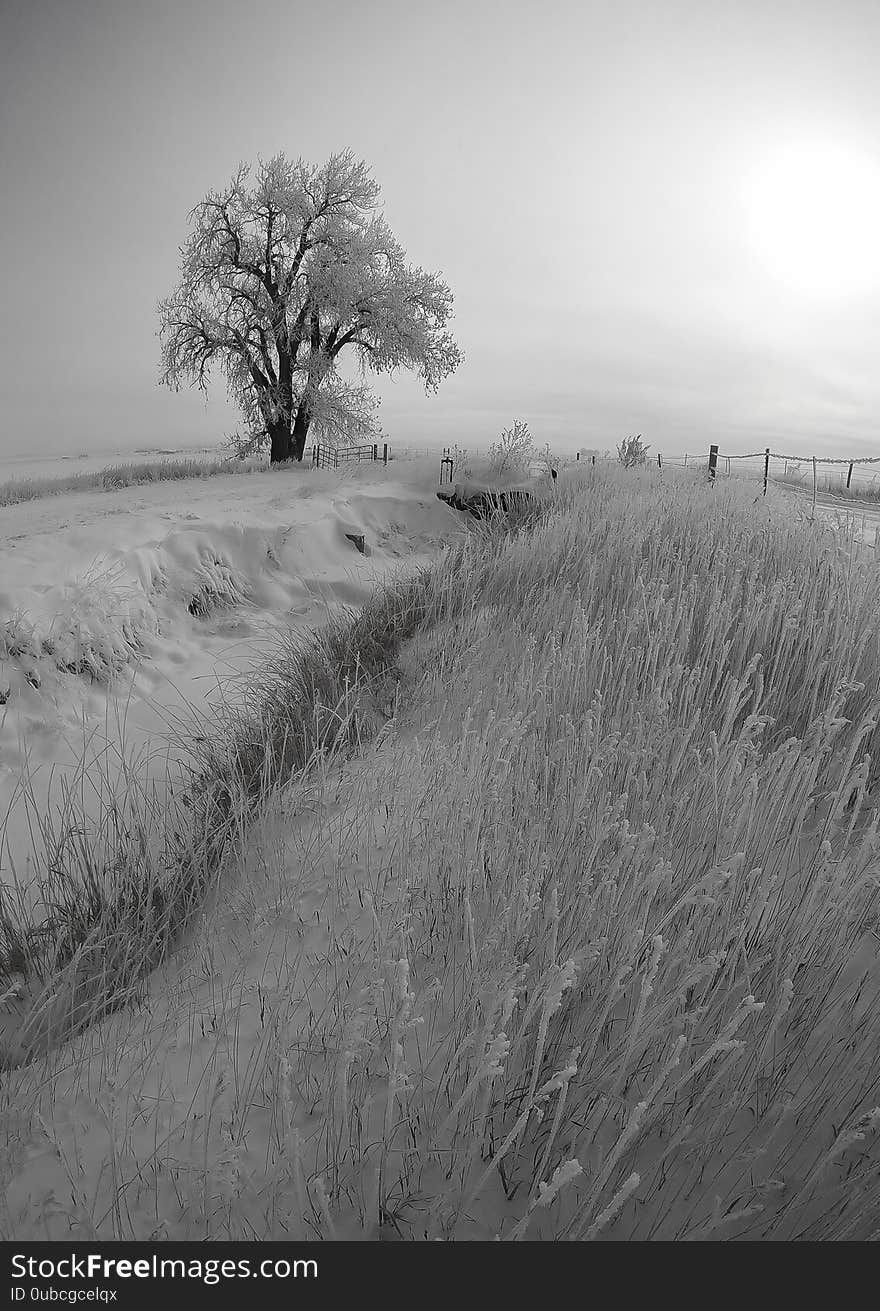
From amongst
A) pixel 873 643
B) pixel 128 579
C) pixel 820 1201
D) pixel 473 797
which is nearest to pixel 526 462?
pixel 128 579

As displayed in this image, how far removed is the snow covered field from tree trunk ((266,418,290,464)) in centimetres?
981

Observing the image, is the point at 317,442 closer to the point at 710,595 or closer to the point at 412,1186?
the point at 710,595

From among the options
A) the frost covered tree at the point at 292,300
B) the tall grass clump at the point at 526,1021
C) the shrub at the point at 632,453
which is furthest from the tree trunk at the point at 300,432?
the tall grass clump at the point at 526,1021

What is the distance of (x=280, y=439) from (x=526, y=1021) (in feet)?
64.1

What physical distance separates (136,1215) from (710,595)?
3998 mm

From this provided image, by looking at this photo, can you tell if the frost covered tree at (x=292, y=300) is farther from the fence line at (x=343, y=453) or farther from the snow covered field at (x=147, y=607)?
the snow covered field at (x=147, y=607)

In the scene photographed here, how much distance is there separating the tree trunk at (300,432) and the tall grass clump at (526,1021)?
17.8m

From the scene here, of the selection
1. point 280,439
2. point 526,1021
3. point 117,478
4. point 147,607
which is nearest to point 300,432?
point 280,439

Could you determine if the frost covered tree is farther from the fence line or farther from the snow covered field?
the snow covered field

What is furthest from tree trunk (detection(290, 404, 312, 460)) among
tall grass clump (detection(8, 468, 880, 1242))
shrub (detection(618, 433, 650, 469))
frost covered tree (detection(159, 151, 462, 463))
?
tall grass clump (detection(8, 468, 880, 1242))

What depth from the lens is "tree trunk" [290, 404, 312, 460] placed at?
1859cm

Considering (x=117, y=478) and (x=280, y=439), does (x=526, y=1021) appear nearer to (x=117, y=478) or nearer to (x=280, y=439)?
(x=117, y=478)

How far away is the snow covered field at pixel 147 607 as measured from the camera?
368 centimetres

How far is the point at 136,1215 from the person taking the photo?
1.20 metres
